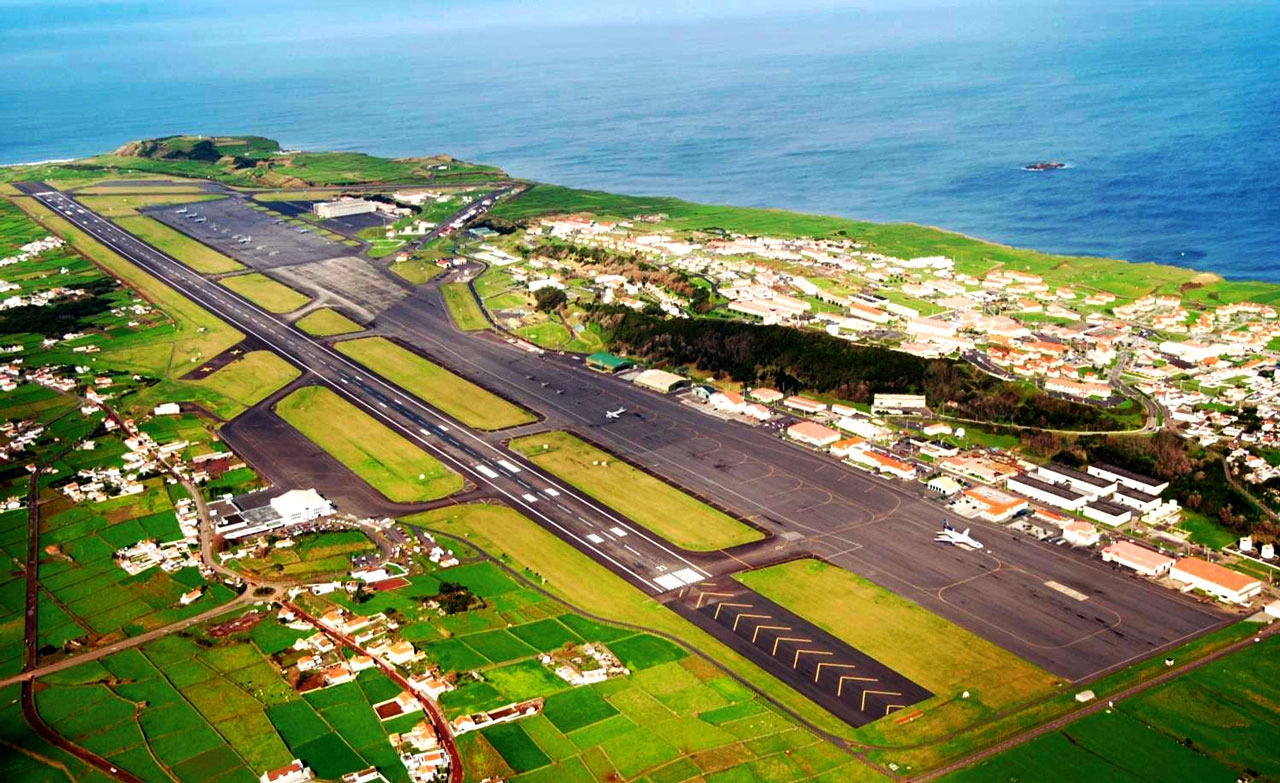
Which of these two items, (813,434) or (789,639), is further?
(813,434)

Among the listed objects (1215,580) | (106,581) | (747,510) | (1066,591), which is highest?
(1215,580)

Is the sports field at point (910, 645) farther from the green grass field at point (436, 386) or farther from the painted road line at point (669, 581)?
the green grass field at point (436, 386)

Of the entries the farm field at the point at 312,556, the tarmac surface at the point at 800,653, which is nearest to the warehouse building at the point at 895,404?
the tarmac surface at the point at 800,653

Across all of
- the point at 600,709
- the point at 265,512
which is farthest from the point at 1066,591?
the point at 265,512

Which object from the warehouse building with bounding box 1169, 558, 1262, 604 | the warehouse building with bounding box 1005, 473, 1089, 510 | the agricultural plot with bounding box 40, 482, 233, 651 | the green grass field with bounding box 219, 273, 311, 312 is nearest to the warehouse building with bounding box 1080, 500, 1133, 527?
the warehouse building with bounding box 1005, 473, 1089, 510

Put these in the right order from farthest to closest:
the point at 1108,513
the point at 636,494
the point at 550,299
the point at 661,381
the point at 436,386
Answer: the point at 550,299, the point at 436,386, the point at 661,381, the point at 636,494, the point at 1108,513

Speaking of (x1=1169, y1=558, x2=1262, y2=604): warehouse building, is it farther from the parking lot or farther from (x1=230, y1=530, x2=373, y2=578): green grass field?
the parking lot

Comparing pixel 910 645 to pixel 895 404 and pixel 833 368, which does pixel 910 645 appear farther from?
pixel 833 368
